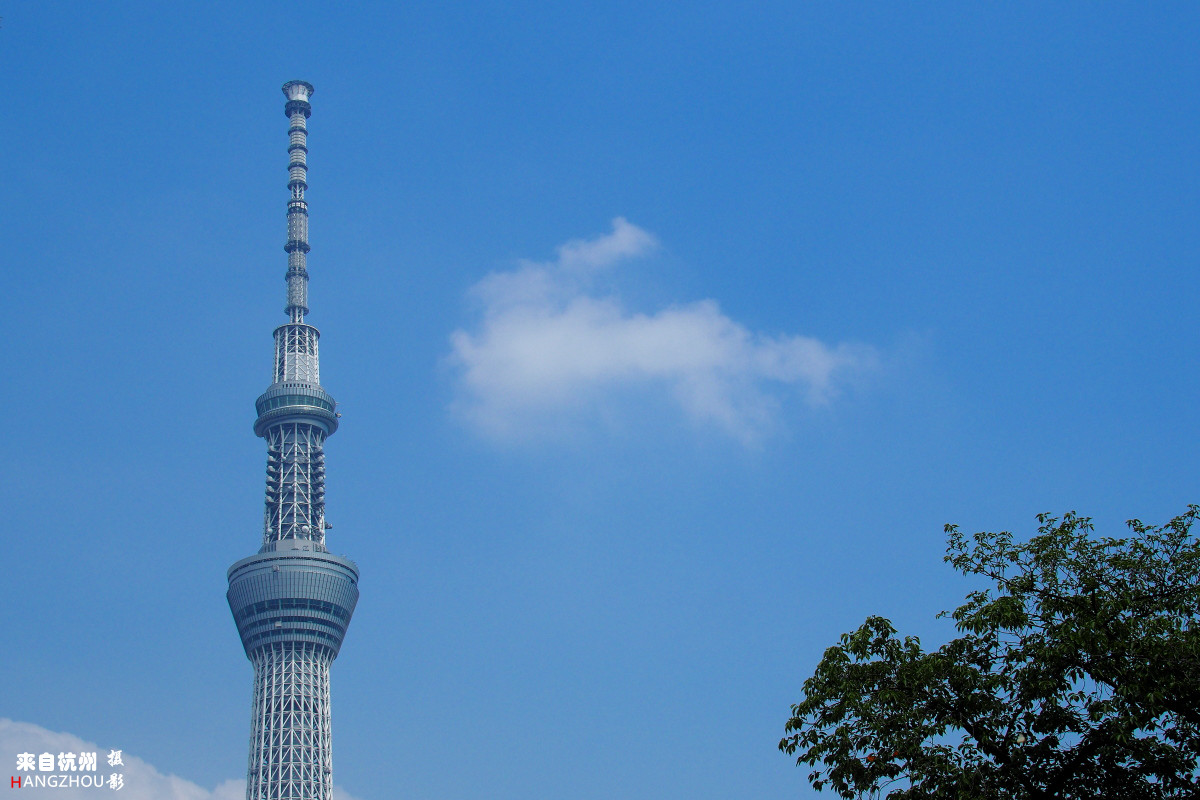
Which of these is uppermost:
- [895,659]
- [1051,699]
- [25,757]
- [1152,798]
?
[25,757]

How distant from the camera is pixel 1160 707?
118 feet

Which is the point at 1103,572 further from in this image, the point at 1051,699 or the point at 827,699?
the point at 827,699

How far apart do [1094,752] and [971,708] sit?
3.83 m

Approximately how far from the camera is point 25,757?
343 ft

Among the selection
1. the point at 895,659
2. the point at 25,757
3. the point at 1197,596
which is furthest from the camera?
the point at 25,757

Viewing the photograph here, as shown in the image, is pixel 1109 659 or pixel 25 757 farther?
pixel 25 757

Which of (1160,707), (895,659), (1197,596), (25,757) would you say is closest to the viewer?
(1160,707)

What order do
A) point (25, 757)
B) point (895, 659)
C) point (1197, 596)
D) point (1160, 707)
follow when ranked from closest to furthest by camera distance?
point (1160, 707) < point (1197, 596) < point (895, 659) < point (25, 757)

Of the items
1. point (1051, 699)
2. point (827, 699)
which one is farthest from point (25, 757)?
point (1051, 699)

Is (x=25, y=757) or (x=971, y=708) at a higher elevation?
(x=25, y=757)

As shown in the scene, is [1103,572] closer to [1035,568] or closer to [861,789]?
[1035,568]

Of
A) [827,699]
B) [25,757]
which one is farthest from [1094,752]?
[25,757]

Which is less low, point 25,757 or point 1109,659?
point 25,757

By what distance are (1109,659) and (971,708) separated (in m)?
4.51
